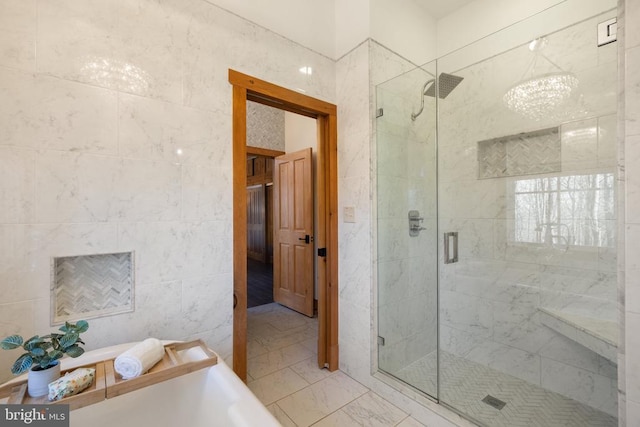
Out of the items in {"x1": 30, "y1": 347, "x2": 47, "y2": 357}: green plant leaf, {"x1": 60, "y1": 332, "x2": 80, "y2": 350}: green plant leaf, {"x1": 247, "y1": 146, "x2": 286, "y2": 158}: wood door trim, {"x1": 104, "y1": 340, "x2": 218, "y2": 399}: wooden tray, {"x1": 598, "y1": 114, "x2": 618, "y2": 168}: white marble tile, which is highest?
{"x1": 247, "y1": 146, "x2": 286, "y2": 158}: wood door trim

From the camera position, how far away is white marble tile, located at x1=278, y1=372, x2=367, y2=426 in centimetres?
181

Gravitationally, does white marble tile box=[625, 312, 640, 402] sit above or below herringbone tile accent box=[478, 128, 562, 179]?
below

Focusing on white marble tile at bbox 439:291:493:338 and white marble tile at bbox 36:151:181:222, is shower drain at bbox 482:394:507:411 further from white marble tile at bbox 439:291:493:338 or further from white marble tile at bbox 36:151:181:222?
white marble tile at bbox 36:151:181:222

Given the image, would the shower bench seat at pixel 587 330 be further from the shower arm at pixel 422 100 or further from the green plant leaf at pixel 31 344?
the green plant leaf at pixel 31 344

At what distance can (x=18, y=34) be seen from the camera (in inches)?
49.4

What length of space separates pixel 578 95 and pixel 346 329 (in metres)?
2.34

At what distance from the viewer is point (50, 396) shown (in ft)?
3.12

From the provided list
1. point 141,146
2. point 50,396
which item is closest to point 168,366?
point 50,396

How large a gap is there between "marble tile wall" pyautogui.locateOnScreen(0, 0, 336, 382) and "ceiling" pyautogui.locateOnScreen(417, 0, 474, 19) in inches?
65.5

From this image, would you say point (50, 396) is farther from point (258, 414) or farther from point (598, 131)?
point (598, 131)

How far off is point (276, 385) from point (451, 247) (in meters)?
1.84

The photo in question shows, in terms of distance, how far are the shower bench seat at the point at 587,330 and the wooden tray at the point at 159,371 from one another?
2.06 meters

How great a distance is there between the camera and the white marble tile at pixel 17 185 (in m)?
1.22

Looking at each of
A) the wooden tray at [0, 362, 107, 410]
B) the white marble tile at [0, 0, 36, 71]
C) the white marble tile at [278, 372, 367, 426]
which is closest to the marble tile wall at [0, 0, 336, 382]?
the white marble tile at [0, 0, 36, 71]
